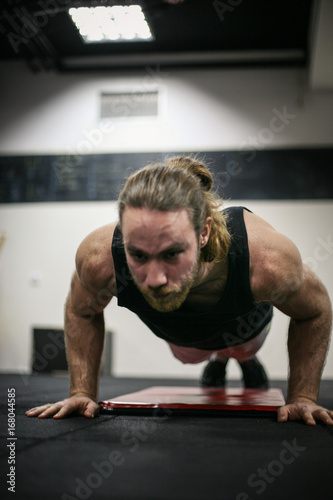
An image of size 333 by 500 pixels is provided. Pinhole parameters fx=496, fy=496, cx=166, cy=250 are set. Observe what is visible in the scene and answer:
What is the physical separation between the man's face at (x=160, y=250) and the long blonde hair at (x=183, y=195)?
0.03 metres

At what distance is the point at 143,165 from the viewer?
484 cm

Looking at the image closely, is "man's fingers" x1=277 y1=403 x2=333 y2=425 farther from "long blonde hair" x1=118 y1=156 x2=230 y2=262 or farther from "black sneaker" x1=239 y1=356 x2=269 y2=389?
"black sneaker" x1=239 y1=356 x2=269 y2=389

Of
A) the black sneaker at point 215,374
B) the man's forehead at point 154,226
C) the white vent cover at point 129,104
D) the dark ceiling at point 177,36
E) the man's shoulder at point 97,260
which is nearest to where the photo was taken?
the man's forehead at point 154,226

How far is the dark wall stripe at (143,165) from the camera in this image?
4.59 meters

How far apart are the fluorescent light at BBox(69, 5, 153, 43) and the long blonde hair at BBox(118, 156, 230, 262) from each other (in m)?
3.16

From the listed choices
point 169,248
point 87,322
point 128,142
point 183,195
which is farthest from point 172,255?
point 128,142

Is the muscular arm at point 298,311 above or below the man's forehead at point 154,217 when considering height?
below

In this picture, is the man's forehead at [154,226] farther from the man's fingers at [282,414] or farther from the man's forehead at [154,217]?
the man's fingers at [282,414]

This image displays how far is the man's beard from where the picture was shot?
1288 millimetres

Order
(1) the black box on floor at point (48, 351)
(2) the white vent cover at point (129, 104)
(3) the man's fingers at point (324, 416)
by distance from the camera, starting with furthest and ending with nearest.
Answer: (2) the white vent cover at point (129, 104) < (1) the black box on floor at point (48, 351) < (3) the man's fingers at point (324, 416)

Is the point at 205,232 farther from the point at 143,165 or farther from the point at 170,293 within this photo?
the point at 143,165

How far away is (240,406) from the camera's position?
1696mm

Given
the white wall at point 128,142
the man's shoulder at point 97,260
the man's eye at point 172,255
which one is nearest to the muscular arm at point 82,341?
the man's shoulder at point 97,260

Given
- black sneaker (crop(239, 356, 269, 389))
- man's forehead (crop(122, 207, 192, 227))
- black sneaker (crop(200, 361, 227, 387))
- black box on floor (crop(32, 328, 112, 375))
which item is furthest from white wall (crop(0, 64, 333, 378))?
man's forehead (crop(122, 207, 192, 227))
